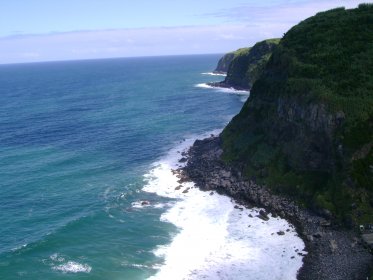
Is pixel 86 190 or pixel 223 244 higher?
pixel 86 190

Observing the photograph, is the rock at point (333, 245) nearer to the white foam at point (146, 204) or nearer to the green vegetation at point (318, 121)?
the green vegetation at point (318, 121)

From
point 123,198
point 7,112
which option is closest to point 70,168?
point 123,198

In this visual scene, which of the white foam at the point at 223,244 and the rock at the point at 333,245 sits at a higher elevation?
the rock at the point at 333,245

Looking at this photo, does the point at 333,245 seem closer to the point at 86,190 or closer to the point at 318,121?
the point at 318,121

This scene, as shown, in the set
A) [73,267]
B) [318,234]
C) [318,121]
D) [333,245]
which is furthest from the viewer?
[318,121]

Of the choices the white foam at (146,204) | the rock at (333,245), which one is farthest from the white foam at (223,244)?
the rock at (333,245)

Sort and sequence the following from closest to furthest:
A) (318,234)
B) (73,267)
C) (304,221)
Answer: (73,267) → (318,234) → (304,221)

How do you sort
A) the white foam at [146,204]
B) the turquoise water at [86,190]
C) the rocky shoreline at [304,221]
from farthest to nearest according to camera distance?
1. the white foam at [146,204]
2. the turquoise water at [86,190]
3. the rocky shoreline at [304,221]

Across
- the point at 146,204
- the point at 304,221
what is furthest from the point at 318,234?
the point at 146,204
